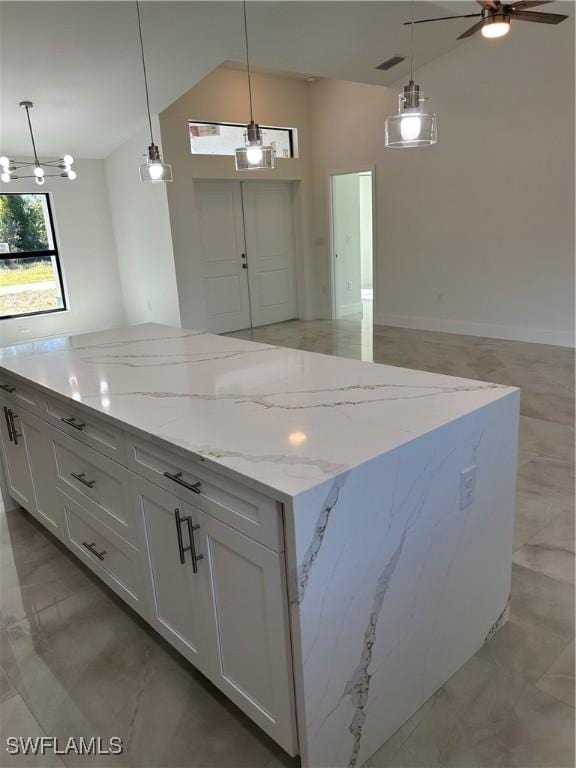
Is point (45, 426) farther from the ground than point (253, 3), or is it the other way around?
point (253, 3)

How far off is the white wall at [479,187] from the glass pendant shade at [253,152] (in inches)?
155

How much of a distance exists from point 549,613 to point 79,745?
167cm

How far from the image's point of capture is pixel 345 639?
1.32 metres

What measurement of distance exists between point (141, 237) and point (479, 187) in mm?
4236

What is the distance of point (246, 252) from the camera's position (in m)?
7.65

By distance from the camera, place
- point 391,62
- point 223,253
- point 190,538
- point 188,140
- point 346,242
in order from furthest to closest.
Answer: point 346,242 → point 223,253 → point 188,140 → point 391,62 → point 190,538

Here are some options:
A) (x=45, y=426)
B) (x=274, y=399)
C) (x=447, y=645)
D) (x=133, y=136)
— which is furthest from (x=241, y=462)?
(x=133, y=136)

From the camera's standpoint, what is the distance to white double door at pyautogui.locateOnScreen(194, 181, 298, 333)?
7.25m

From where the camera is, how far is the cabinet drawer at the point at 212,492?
3.99ft

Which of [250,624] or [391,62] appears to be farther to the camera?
[391,62]

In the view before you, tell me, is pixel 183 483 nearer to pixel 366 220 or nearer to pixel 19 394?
pixel 19 394

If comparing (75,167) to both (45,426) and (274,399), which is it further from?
(274,399)

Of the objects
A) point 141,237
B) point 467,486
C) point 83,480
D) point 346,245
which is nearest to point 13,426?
point 83,480

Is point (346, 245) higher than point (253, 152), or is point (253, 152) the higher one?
point (253, 152)
